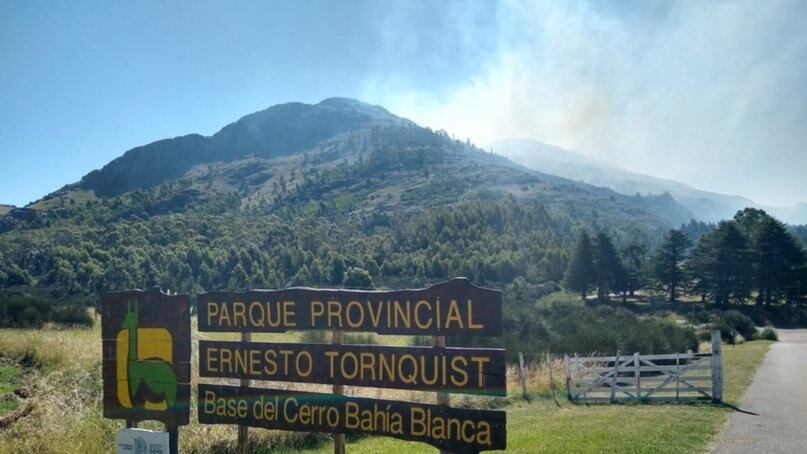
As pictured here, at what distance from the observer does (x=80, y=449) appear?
7.61 m

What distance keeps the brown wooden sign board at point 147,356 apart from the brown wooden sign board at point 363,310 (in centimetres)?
39

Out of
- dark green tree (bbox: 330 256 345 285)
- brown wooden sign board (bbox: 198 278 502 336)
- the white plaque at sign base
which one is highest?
brown wooden sign board (bbox: 198 278 502 336)

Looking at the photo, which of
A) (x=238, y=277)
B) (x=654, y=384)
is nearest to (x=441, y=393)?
(x=654, y=384)

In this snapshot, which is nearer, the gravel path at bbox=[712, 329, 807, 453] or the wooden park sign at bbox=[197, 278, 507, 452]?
the wooden park sign at bbox=[197, 278, 507, 452]

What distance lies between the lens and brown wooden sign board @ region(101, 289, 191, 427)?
21.4ft

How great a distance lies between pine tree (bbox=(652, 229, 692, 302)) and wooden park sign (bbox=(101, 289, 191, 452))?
7744cm

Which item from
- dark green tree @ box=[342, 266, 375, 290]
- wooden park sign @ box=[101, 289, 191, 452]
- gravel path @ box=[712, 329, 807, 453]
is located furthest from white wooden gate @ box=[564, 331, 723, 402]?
dark green tree @ box=[342, 266, 375, 290]

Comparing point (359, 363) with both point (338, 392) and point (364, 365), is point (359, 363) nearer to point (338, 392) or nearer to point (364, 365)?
point (364, 365)

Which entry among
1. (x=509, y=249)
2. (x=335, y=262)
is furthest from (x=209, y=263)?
(x=509, y=249)

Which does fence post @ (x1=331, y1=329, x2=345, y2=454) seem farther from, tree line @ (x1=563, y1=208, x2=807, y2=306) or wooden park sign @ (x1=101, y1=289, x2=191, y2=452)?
tree line @ (x1=563, y1=208, x2=807, y2=306)

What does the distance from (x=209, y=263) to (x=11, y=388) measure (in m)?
97.5

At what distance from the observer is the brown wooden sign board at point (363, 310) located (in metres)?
5.20

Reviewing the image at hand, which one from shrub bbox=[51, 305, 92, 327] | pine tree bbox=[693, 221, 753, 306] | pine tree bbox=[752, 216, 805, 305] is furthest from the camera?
pine tree bbox=[693, 221, 753, 306]

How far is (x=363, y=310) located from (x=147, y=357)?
2908mm
